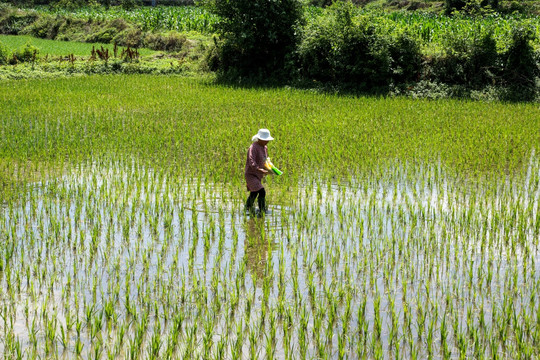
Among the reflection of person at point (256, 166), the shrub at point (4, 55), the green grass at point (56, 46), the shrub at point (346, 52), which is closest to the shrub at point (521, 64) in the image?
the shrub at point (346, 52)

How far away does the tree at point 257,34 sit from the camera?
20.6 m

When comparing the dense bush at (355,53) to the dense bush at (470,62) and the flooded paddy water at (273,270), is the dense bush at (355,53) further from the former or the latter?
the flooded paddy water at (273,270)

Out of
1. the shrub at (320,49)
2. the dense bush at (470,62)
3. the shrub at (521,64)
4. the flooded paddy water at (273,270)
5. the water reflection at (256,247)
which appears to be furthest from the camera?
the shrub at (320,49)

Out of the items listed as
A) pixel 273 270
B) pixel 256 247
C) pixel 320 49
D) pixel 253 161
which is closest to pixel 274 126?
pixel 253 161

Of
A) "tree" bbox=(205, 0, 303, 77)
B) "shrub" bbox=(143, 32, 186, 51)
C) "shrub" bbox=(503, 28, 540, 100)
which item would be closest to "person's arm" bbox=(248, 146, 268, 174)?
"shrub" bbox=(503, 28, 540, 100)

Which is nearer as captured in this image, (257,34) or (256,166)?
(256,166)

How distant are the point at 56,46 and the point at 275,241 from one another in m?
29.0

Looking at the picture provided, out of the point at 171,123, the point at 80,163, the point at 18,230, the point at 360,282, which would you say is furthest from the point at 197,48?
the point at 360,282

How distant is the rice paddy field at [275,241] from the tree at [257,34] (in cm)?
852

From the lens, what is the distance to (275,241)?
6660 millimetres

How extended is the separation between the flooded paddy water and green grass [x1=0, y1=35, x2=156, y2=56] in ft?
68.9

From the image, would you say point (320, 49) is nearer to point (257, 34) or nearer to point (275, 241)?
point (257, 34)

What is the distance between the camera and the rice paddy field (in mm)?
4531

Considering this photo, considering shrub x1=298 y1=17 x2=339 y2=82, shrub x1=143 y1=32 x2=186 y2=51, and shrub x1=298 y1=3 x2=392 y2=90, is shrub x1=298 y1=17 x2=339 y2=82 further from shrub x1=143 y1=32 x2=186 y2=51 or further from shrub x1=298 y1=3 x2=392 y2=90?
shrub x1=143 y1=32 x2=186 y2=51
